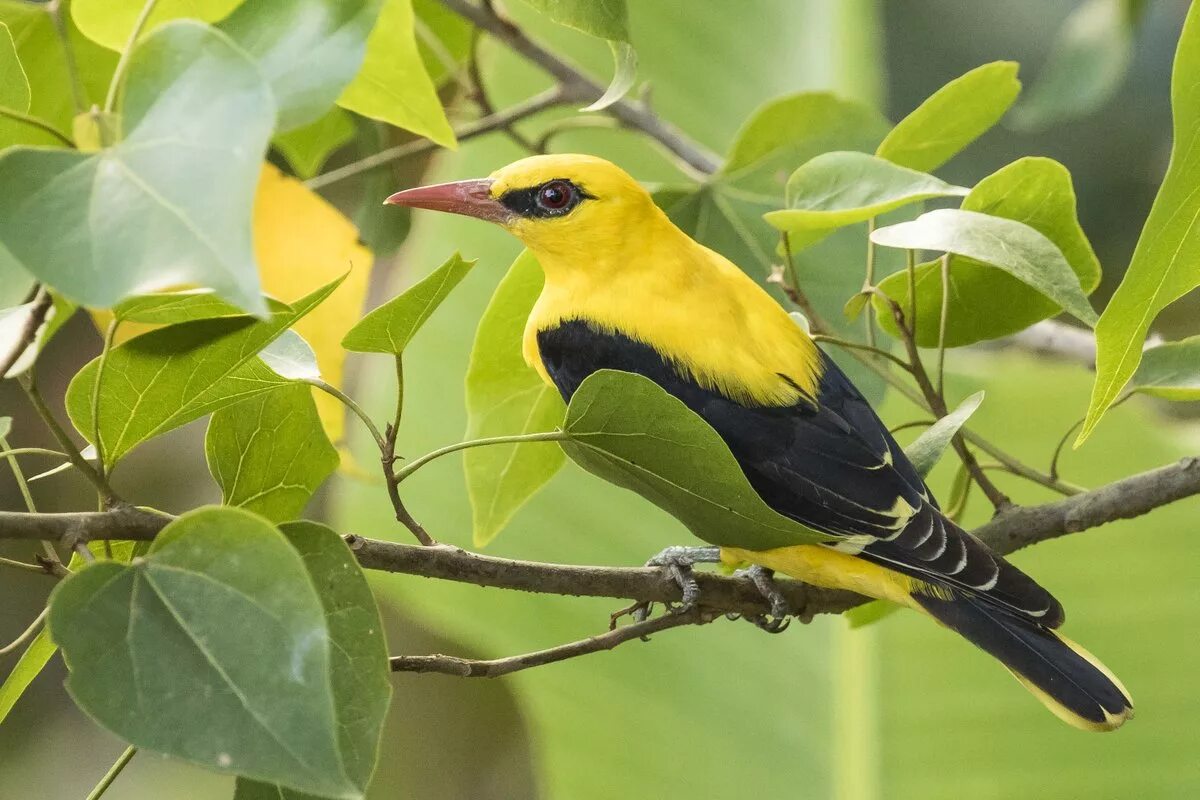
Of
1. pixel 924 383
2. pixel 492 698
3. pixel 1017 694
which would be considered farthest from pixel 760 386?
pixel 492 698

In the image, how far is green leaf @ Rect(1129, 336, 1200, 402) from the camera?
1.22 metres

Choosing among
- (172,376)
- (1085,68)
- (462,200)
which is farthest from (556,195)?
(1085,68)

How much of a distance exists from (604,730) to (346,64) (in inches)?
80.2

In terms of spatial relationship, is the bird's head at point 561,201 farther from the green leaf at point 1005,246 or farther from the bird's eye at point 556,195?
the green leaf at point 1005,246

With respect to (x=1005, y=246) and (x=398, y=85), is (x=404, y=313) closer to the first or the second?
(x=398, y=85)

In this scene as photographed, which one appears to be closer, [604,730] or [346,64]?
[346,64]

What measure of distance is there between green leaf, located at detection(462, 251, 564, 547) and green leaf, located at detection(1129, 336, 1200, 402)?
2.06ft

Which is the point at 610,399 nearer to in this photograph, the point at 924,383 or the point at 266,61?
the point at 266,61

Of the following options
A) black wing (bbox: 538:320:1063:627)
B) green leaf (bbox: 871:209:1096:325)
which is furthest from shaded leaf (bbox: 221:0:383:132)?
black wing (bbox: 538:320:1063:627)

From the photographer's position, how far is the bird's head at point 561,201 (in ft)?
5.52

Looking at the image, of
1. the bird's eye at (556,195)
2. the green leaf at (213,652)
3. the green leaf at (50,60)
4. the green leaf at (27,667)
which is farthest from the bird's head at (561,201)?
the green leaf at (213,652)

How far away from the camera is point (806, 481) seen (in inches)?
58.4

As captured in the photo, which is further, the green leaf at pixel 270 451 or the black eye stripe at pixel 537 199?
the black eye stripe at pixel 537 199

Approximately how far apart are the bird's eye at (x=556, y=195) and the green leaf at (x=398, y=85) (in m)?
0.60
